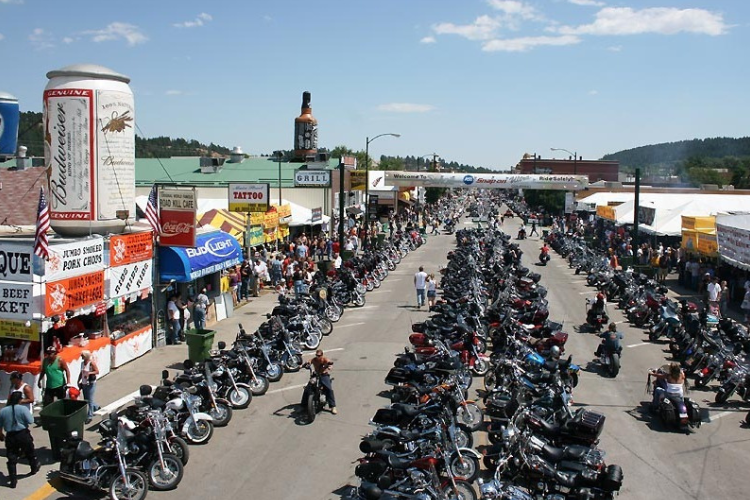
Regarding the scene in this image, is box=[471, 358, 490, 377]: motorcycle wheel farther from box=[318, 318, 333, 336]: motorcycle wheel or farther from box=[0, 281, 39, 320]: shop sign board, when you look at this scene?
box=[0, 281, 39, 320]: shop sign board

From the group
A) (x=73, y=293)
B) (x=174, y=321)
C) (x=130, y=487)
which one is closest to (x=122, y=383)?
(x=73, y=293)

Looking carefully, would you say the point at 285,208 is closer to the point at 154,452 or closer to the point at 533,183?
the point at 154,452

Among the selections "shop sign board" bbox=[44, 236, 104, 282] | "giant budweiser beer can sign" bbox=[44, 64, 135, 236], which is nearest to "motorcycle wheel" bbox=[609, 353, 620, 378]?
"shop sign board" bbox=[44, 236, 104, 282]

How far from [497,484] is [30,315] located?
9438 mm

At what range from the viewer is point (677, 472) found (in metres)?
10.6

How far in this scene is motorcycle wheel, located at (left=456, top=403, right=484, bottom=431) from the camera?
39.7 feet

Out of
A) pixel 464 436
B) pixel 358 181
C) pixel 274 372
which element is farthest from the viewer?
pixel 358 181

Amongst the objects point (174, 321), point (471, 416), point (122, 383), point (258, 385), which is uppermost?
point (174, 321)

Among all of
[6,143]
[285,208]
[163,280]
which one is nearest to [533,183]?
[285,208]

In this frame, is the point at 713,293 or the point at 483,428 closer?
the point at 483,428

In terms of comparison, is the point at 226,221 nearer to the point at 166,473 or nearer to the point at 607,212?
the point at 166,473

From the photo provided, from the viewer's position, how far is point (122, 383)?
49.7 ft

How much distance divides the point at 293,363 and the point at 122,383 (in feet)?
12.1

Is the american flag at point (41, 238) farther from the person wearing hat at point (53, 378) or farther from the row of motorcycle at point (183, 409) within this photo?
the row of motorcycle at point (183, 409)
